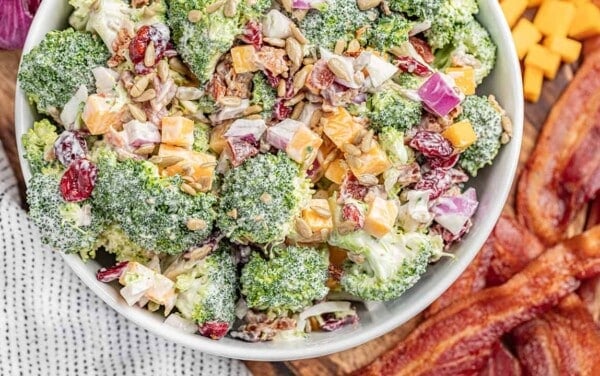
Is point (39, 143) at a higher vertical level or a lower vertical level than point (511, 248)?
higher

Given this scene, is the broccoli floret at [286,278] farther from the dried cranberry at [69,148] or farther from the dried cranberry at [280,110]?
the dried cranberry at [69,148]

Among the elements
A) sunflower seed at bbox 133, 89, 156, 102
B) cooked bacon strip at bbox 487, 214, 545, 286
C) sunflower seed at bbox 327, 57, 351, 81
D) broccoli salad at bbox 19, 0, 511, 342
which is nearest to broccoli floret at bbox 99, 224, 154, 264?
broccoli salad at bbox 19, 0, 511, 342

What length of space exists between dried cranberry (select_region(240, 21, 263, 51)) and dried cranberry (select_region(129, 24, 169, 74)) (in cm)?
20

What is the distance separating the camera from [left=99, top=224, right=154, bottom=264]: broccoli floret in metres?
2.24

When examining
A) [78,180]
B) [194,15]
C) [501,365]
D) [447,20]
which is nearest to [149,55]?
[194,15]

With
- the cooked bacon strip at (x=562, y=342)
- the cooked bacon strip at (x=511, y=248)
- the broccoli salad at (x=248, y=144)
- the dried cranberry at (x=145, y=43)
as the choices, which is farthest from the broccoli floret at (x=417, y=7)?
the cooked bacon strip at (x=562, y=342)

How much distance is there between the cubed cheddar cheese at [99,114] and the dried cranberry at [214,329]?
58 centimetres

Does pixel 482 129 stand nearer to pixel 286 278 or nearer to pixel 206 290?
pixel 286 278

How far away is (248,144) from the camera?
215 cm

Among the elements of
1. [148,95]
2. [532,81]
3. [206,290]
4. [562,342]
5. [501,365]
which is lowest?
[501,365]

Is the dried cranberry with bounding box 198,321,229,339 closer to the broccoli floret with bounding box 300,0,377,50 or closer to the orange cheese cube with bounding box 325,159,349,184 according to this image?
the orange cheese cube with bounding box 325,159,349,184

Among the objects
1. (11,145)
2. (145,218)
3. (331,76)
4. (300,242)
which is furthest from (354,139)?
(11,145)

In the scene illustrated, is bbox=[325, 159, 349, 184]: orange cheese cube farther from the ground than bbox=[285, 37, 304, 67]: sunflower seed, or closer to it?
closer to it

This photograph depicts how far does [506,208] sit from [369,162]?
0.89 meters
